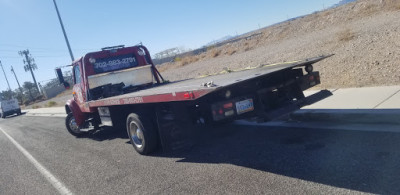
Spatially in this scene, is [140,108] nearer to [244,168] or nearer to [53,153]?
[244,168]

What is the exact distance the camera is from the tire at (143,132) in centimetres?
657

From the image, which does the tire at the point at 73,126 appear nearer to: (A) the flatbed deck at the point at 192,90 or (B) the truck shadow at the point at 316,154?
(A) the flatbed deck at the point at 192,90

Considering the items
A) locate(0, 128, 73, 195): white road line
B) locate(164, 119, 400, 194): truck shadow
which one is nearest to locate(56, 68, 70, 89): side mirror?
locate(0, 128, 73, 195): white road line

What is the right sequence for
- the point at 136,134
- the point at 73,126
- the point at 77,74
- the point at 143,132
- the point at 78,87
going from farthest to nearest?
the point at 73,126, the point at 77,74, the point at 78,87, the point at 136,134, the point at 143,132

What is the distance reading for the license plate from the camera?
197 inches

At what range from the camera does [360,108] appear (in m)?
6.29

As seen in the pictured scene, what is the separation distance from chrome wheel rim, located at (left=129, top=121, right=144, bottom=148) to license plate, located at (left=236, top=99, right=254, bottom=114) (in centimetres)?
251

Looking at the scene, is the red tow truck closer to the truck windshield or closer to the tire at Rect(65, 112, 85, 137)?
the truck windshield

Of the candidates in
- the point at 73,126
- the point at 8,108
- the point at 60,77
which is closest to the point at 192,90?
the point at 60,77

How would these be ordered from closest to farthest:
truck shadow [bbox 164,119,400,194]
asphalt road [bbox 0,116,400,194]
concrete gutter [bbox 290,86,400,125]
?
1. truck shadow [bbox 164,119,400,194]
2. asphalt road [bbox 0,116,400,194]
3. concrete gutter [bbox 290,86,400,125]

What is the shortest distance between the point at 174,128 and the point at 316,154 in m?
2.63

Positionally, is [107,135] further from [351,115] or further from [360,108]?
[360,108]

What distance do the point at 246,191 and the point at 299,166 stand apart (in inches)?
37.2

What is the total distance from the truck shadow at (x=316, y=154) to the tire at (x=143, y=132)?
1.80ft
